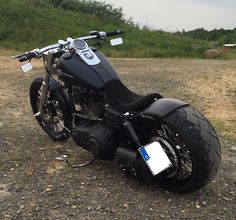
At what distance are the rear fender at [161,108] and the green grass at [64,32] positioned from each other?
30.2ft

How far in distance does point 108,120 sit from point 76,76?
1.77ft

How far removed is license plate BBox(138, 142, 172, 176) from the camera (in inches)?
145

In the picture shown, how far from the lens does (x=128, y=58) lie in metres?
12.9

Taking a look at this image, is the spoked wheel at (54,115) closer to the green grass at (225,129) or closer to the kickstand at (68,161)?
the kickstand at (68,161)

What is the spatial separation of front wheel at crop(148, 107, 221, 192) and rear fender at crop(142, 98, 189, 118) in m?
0.04

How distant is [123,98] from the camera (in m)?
4.20

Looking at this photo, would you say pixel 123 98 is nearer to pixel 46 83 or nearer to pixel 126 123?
pixel 126 123

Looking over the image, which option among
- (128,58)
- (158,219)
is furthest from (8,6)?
(158,219)

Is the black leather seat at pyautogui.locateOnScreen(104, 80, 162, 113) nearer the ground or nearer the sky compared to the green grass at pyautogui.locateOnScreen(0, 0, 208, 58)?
nearer the sky

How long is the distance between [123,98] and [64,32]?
36.9ft

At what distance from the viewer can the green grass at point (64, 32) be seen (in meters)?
13.8

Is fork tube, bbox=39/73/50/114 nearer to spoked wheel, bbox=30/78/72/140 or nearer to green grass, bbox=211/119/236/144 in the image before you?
spoked wheel, bbox=30/78/72/140

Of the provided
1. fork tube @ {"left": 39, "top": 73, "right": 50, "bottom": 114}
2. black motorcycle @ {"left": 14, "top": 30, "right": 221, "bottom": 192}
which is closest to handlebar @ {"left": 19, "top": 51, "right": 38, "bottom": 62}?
black motorcycle @ {"left": 14, "top": 30, "right": 221, "bottom": 192}

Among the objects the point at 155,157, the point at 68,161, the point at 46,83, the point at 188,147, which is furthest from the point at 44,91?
the point at 188,147
